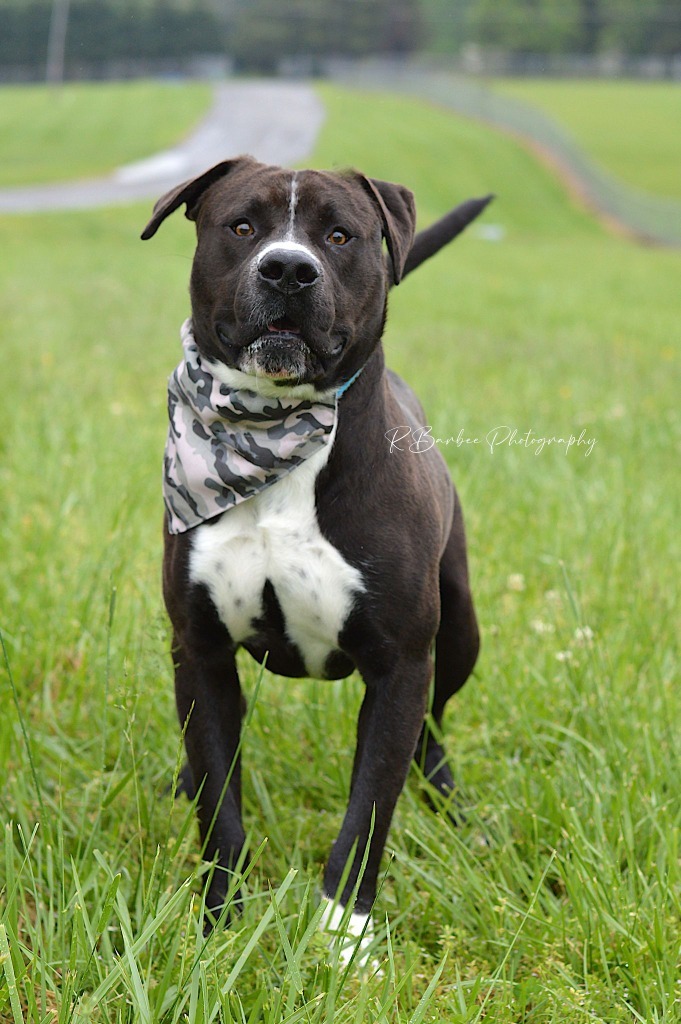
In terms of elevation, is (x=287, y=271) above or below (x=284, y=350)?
above

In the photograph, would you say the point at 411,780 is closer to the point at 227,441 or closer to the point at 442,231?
the point at 227,441

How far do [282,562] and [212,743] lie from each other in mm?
458

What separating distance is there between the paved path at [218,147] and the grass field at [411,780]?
10804 millimetres

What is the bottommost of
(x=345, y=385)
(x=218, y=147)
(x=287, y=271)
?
(x=218, y=147)

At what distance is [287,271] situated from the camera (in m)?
2.20

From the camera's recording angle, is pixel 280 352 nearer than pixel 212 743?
Yes

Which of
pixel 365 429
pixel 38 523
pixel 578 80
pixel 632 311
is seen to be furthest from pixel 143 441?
pixel 578 80

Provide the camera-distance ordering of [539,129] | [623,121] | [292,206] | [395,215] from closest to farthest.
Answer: [292,206], [395,215], [539,129], [623,121]

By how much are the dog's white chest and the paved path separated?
44.0ft

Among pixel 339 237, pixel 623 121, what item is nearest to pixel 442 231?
pixel 339 237

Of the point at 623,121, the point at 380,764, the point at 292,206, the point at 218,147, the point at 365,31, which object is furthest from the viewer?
the point at 365,31

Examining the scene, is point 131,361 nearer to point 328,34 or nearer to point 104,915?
point 104,915

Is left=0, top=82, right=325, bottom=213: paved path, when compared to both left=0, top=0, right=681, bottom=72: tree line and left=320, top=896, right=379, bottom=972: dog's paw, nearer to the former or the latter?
left=0, top=0, right=681, bottom=72: tree line

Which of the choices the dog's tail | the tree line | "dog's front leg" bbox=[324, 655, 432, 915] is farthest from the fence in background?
"dog's front leg" bbox=[324, 655, 432, 915]
